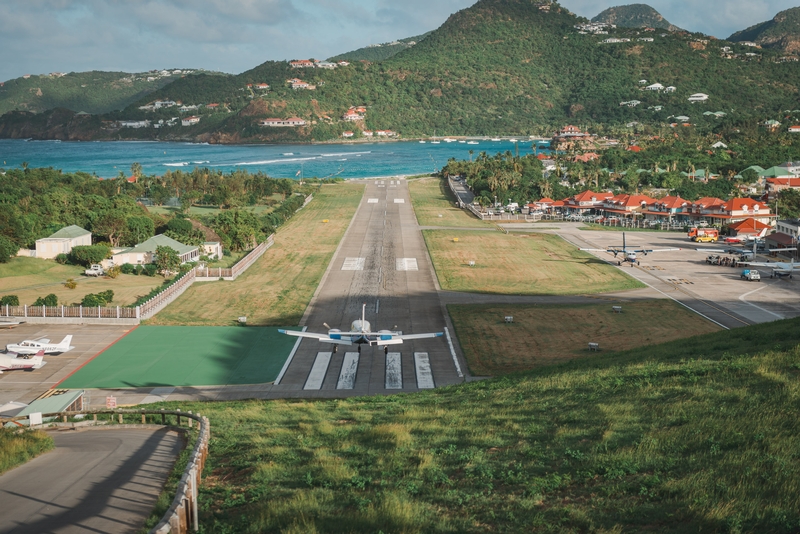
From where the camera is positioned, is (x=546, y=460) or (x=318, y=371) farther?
(x=318, y=371)

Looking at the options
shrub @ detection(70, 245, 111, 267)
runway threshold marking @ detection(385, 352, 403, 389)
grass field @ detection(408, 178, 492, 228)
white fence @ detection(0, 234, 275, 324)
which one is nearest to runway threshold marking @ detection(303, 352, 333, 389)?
runway threshold marking @ detection(385, 352, 403, 389)

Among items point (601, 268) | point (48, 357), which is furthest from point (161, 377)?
point (601, 268)

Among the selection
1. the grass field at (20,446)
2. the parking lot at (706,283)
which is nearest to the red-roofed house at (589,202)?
the parking lot at (706,283)

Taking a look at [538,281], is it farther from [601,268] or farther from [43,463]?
[43,463]

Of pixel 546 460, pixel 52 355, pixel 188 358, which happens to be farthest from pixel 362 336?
pixel 546 460

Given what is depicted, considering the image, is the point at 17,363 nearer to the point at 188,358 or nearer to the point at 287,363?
the point at 188,358

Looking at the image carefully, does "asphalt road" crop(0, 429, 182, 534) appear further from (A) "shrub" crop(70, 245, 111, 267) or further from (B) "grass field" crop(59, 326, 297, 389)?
(A) "shrub" crop(70, 245, 111, 267)
